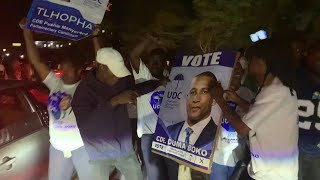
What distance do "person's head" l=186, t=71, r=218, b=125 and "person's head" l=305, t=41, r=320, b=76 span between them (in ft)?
3.18

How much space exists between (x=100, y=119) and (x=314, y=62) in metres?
1.84

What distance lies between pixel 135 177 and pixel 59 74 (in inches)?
48.7

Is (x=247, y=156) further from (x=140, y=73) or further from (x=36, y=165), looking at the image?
(x=36, y=165)

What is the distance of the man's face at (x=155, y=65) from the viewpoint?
4941mm

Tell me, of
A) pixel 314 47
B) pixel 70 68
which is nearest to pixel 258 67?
pixel 314 47

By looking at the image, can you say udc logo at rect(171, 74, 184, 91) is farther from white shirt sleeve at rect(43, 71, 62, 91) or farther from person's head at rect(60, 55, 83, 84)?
white shirt sleeve at rect(43, 71, 62, 91)

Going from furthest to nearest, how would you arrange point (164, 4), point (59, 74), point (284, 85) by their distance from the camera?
point (164, 4) → point (59, 74) → point (284, 85)

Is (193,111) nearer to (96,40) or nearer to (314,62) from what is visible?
(314,62)

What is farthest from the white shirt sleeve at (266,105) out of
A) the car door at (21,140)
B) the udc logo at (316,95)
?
the car door at (21,140)

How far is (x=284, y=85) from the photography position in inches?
131

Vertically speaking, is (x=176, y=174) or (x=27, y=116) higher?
(x=27, y=116)

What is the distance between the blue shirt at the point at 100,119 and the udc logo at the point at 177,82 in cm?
40

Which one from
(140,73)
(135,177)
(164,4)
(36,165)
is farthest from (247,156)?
(36,165)

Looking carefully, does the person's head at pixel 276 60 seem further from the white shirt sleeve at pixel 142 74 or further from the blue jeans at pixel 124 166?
the white shirt sleeve at pixel 142 74
